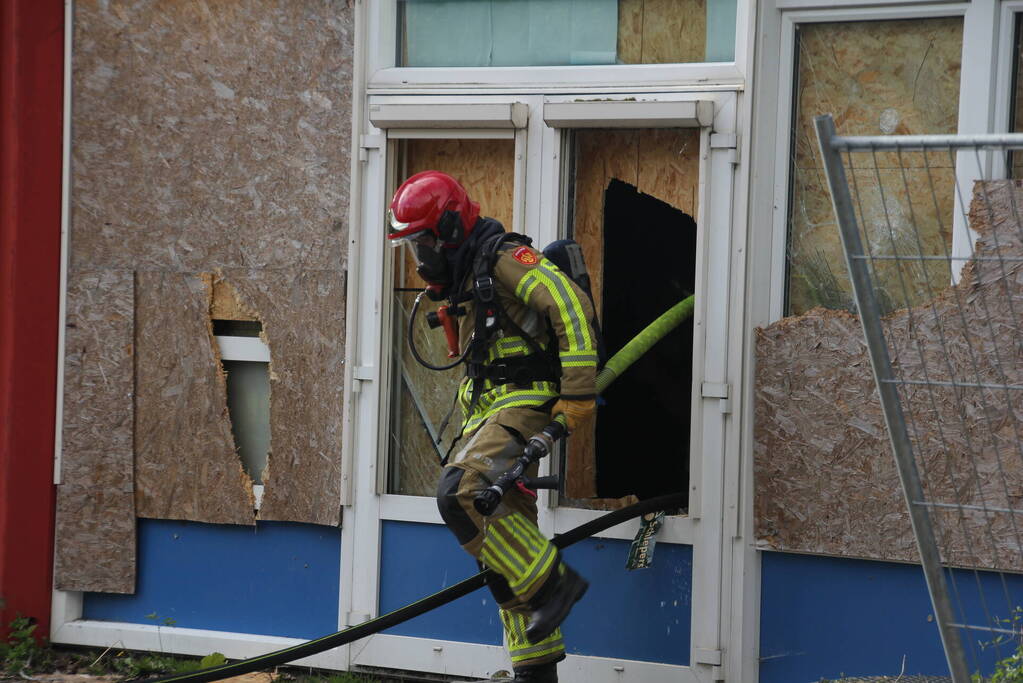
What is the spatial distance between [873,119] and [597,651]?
2592mm

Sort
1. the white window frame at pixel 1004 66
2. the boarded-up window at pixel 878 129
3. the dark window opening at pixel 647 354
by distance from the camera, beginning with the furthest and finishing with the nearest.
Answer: the dark window opening at pixel 647 354 → the boarded-up window at pixel 878 129 → the white window frame at pixel 1004 66

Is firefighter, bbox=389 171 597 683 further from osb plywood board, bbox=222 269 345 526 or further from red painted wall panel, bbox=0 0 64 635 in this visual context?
red painted wall panel, bbox=0 0 64 635

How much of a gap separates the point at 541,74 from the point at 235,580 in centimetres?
284

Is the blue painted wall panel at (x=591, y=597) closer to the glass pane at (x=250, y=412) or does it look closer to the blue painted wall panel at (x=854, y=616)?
the blue painted wall panel at (x=854, y=616)

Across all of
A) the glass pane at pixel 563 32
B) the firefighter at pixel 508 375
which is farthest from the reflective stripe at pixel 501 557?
the glass pane at pixel 563 32

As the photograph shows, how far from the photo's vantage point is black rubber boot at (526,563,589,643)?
456 centimetres

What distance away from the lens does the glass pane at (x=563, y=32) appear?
17.3ft

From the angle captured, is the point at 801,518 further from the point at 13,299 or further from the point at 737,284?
the point at 13,299

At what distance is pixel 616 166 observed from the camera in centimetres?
540

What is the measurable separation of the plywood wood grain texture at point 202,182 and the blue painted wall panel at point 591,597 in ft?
1.45

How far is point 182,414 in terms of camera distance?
5910mm

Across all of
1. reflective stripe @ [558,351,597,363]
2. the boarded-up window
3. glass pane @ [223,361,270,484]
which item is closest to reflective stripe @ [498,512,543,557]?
reflective stripe @ [558,351,597,363]

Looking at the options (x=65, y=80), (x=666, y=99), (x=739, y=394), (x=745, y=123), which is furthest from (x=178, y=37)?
(x=739, y=394)

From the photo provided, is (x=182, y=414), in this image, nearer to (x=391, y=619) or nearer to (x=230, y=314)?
(x=230, y=314)
